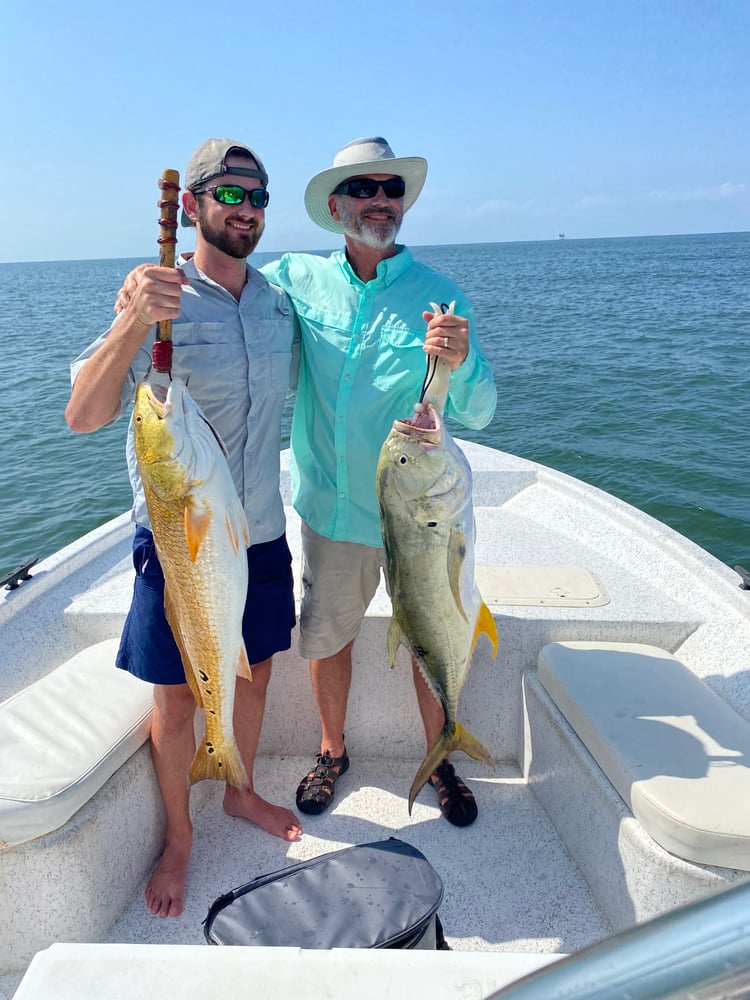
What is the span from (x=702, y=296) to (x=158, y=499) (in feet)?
131

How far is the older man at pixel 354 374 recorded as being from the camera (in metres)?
3.00

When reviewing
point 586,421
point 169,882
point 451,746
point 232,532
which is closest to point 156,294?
point 232,532

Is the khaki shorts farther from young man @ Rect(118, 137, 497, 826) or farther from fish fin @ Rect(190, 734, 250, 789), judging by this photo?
fish fin @ Rect(190, 734, 250, 789)

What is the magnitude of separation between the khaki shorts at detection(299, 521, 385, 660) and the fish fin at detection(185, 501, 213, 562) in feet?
3.49

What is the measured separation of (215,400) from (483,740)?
227cm

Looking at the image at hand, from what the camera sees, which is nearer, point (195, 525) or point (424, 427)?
point (195, 525)

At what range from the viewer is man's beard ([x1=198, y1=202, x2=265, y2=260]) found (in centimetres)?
267

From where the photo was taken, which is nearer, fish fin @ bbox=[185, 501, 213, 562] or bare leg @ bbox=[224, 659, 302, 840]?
fish fin @ bbox=[185, 501, 213, 562]

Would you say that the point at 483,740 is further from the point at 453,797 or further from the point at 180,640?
the point at 180,640

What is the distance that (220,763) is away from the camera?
8.43 feet

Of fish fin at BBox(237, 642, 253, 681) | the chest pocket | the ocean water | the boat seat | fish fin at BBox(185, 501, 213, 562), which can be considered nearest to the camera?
fish fin at BBox(185, 501, 213, 562)

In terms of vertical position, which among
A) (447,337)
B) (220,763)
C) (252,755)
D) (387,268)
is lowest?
(252,755)

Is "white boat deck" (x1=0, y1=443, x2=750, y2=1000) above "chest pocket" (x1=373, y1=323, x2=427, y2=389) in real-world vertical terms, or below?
below

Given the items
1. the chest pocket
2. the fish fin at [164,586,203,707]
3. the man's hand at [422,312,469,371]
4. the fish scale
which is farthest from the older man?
the fish fin at [164,586,203,707]
